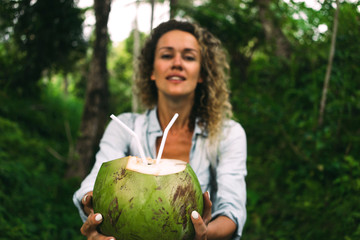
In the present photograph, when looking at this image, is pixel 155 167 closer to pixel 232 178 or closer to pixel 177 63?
pixel 232 178

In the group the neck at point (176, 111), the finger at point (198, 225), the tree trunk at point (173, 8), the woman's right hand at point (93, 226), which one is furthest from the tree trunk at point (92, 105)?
the finger at point (198, 225)

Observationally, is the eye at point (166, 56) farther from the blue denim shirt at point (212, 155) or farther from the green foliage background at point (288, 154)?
the green foliage background at point (288, 154)

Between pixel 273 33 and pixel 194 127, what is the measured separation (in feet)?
8.52

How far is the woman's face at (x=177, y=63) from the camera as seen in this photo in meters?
1.78

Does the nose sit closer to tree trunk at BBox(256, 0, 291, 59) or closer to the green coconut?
the green coconut

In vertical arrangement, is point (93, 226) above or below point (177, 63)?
below

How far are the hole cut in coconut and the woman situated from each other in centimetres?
48

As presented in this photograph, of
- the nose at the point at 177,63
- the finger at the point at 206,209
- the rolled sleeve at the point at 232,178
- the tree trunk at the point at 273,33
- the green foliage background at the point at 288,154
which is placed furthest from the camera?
the tree trunk at the point at 273,33

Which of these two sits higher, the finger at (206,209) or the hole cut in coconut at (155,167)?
the hole cut in coconut at (155,167)

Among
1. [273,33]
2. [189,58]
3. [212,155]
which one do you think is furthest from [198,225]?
[273,33]

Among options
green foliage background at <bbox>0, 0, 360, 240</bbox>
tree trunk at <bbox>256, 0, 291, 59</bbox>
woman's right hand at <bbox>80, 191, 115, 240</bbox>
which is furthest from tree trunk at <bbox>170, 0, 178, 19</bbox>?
woman's right hand at <bbox>80, 191, 115, 240</bbox>

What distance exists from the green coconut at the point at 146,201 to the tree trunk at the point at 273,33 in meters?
3.23

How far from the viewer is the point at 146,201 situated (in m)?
1.00

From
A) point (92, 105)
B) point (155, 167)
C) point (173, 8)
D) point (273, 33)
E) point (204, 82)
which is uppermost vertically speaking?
point (173, 8)
